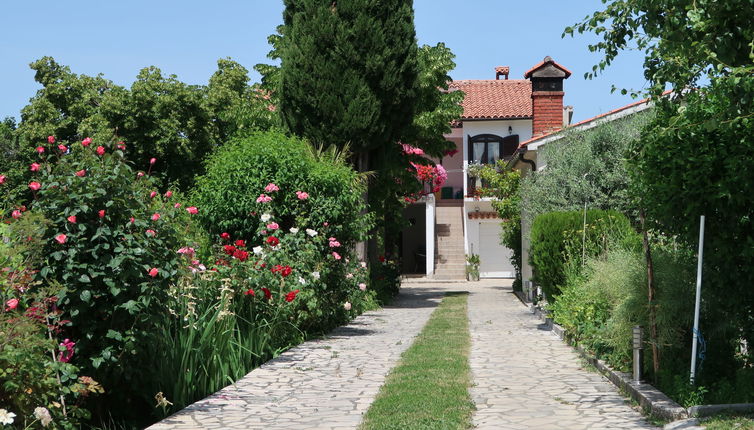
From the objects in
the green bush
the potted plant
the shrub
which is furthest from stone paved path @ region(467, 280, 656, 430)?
the potted plant

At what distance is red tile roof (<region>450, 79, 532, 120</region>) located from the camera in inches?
1630

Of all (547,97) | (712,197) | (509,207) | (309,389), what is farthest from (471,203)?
(712,197)

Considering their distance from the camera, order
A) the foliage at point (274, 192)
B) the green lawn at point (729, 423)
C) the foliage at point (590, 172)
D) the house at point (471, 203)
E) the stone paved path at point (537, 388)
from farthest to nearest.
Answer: the house at point (471, 203) → the foliage at point (590, 172) → the foliage at point (274, 192) → the stone paved path at point (537, 388) → the green lawn at point (729, 423)

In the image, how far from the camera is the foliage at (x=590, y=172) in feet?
57.3

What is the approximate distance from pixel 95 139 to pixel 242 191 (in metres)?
21.4

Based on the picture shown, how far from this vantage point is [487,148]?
4172cm

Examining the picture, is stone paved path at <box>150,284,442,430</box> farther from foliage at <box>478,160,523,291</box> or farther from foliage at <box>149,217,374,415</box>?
foliage at <box>478,160,523,291</box>

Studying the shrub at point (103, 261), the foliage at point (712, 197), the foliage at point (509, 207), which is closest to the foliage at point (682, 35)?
the foliage at point (712, 197)

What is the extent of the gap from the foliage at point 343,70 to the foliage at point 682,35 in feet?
39.6

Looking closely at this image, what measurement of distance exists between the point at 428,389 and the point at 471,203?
33.0 m

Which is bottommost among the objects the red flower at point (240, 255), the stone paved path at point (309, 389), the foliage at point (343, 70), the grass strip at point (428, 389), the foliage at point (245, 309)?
the stone paved path at point (309, 389)

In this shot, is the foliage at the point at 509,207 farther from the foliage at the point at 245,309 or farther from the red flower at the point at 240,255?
the red flower at the point at 240,255

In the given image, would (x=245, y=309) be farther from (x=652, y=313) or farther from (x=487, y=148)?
(x=487, y=148)

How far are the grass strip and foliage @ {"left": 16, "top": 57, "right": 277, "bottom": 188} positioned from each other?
2510 cm
